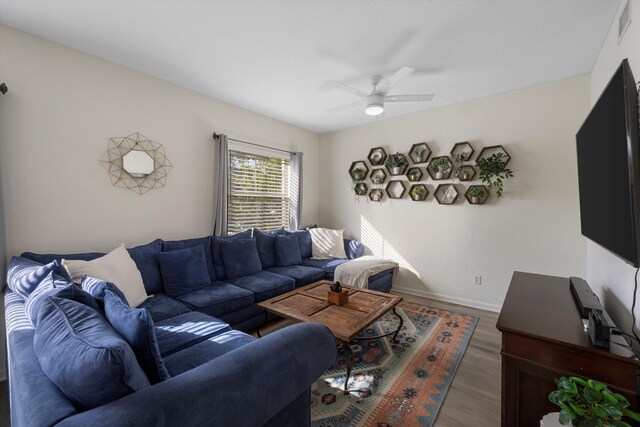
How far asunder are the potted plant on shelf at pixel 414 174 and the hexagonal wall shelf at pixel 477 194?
0.67 m

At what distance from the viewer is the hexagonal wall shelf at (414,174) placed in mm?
3863

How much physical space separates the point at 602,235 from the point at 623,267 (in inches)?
10.3

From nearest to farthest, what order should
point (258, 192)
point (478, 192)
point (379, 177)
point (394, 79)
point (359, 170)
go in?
1. point (394, 79)
2. point (478, 192)
3. point (258, 192)
4. point (379, 177)
5. point (359, 170)

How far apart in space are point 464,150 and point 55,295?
395cm

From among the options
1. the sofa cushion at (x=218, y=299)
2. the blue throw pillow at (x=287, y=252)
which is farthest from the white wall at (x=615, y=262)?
the blue throw pillow at (x=287, y=252)

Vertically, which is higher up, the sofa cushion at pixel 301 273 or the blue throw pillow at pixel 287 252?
the blue throw pillow at pixel 287 252

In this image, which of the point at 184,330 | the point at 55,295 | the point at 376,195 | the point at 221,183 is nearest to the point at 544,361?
the point at 184,330

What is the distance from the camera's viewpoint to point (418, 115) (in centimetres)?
393

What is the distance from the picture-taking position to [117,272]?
2.17 meters

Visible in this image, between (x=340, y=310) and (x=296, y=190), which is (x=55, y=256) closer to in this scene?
(x=340, y=310)

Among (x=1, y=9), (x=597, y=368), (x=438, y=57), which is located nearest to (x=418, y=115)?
(x=438, y=57)

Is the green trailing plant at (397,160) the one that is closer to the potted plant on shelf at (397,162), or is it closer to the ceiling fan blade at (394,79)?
the potted plant on shelf at (397,162)

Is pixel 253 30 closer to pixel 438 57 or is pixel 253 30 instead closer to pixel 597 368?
pixel 438 57

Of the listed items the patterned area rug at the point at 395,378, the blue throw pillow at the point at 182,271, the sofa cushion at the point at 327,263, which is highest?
the blue throw pillow at the point at 182,271
